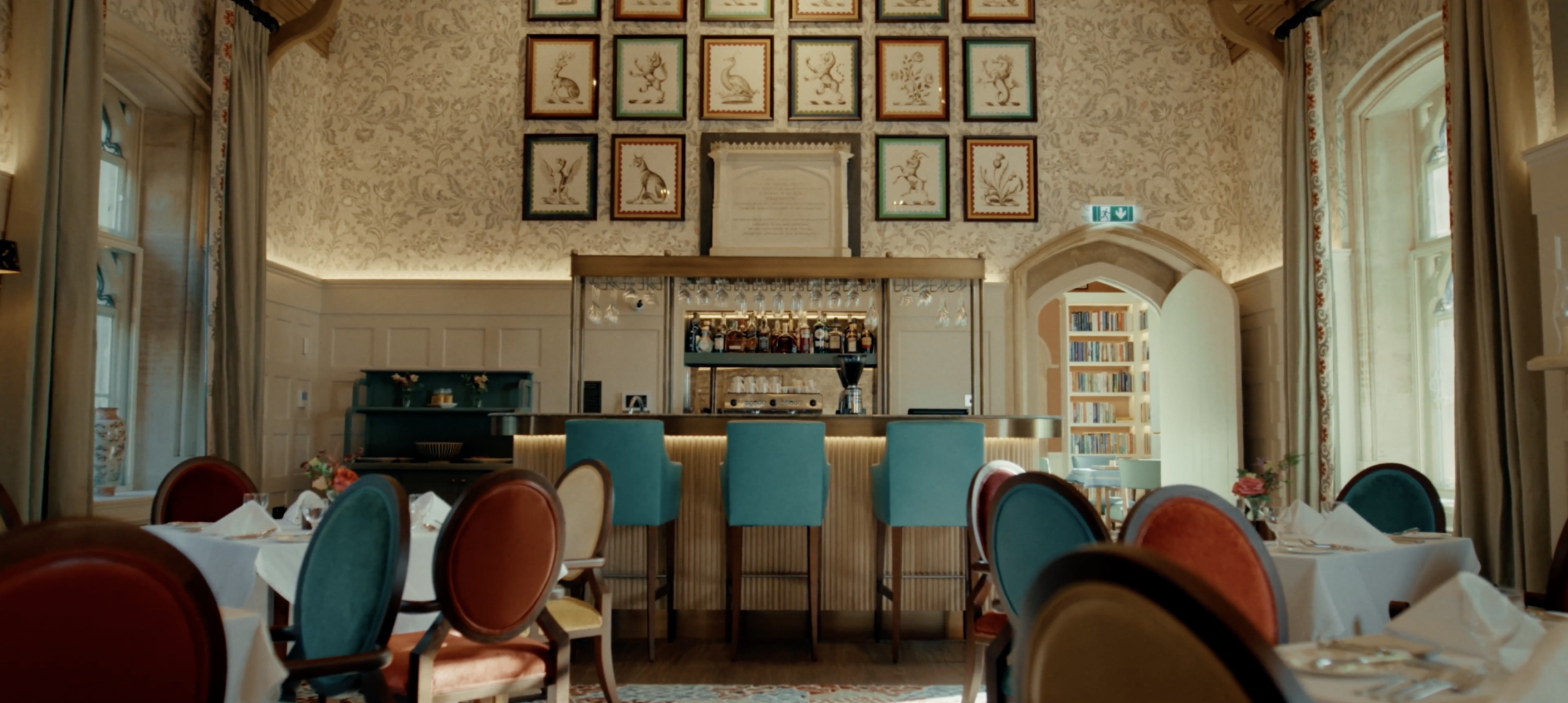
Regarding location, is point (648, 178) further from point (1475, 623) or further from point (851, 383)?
point (1475, 623)

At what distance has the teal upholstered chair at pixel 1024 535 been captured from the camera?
2111 millimetres

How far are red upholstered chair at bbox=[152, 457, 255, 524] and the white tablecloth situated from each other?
3495 millimetres

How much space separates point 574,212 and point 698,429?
146 inches

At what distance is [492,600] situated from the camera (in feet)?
7.98

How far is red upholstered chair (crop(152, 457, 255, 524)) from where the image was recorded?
363cm

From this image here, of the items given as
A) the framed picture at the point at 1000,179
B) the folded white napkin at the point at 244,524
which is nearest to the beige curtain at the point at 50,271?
the folded white napkin at the point at 244,524

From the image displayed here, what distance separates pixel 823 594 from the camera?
15.9 ft

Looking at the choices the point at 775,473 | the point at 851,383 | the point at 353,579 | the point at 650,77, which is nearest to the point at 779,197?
the point at 650,77

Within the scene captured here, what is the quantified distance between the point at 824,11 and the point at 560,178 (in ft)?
8.27

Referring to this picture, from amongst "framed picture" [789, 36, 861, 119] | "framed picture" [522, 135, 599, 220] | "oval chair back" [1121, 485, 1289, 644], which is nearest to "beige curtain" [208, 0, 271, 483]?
"framed picture" [522, 135, 599, 220]

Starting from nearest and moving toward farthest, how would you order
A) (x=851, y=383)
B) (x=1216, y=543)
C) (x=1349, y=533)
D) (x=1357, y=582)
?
(x=1216, y=543) → (x=1357, y=582) → (x=1349, y=533) → (x=851, y=383)

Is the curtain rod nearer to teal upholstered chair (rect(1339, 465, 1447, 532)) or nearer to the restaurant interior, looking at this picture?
the restaurant interior

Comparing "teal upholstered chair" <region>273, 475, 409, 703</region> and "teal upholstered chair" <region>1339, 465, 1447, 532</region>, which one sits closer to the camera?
"teal upholstered chair" <region>273, 475, 409, 703</region>

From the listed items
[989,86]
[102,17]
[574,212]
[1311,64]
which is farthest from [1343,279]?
[102,17]
